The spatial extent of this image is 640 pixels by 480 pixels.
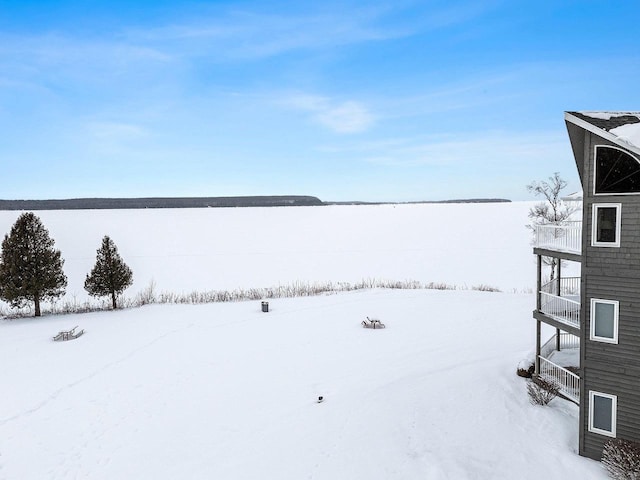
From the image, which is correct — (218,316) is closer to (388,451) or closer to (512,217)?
(388,451)

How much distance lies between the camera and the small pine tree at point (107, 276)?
24172mm

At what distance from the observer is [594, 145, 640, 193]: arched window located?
31.3 feet

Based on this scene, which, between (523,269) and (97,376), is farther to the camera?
(523,269)

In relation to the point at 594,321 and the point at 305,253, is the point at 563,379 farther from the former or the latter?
the point at 305,253

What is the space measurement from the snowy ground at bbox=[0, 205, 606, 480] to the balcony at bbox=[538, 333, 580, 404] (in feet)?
1.72

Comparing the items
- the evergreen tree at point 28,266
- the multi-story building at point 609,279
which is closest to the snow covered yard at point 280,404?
the multi-story building at point 609,279

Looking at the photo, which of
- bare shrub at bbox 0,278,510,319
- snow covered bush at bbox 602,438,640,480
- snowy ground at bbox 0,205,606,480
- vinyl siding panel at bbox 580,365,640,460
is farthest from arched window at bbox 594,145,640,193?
bare shrub at bbox 0,278,510,319

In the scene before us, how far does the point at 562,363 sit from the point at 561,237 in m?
4.29

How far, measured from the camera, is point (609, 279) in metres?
10.0

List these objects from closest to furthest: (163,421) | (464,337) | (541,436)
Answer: (541,436) < (163,421) < (464,337)

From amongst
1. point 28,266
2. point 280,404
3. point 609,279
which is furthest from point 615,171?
point 28,266

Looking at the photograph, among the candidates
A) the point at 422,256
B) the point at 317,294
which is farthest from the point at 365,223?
the point at 317,294

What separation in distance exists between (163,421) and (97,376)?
448cm

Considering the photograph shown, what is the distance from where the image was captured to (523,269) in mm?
38844
